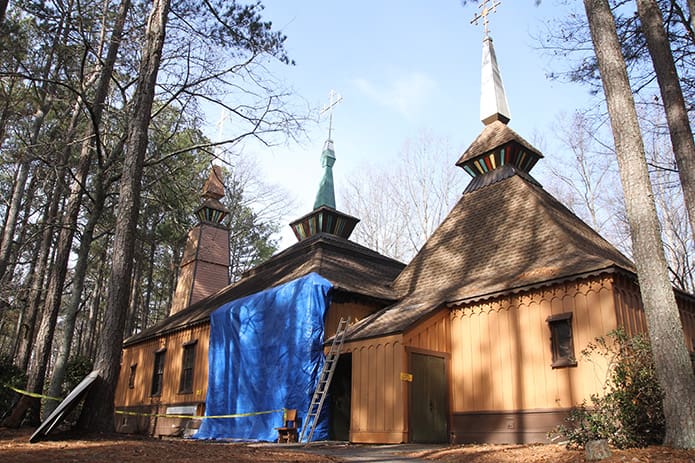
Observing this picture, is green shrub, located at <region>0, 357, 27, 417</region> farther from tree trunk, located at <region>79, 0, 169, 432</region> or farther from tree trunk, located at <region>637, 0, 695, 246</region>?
tree trunk, located at <region>637, 0, 695, 246</region>

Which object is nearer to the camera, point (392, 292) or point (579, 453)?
point (579, 453)

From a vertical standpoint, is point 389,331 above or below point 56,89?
below

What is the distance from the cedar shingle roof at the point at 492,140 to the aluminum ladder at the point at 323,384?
24.2ft

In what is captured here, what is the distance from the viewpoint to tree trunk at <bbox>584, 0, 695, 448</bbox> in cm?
684

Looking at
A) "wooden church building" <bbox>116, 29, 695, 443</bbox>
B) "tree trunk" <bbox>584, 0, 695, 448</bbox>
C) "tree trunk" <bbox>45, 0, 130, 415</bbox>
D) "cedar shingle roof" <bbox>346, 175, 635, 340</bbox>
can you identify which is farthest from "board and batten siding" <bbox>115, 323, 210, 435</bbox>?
"tree trunk" <bbox>584, 0, 695, 448</bbox>

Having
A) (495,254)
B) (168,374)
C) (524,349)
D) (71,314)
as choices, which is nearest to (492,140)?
(495,254)

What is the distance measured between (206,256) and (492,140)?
14216 millimetres

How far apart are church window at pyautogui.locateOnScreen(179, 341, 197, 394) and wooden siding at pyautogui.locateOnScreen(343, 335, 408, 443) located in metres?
7.91

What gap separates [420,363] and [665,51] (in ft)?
25.6

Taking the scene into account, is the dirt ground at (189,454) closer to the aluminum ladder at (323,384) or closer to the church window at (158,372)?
the aluminum ladder at (323,384)

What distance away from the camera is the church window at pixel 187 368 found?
17.6 metres

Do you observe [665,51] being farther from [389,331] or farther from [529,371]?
[389,331]

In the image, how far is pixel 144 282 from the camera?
38.9 m

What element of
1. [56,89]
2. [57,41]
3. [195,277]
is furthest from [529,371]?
[195,277]
